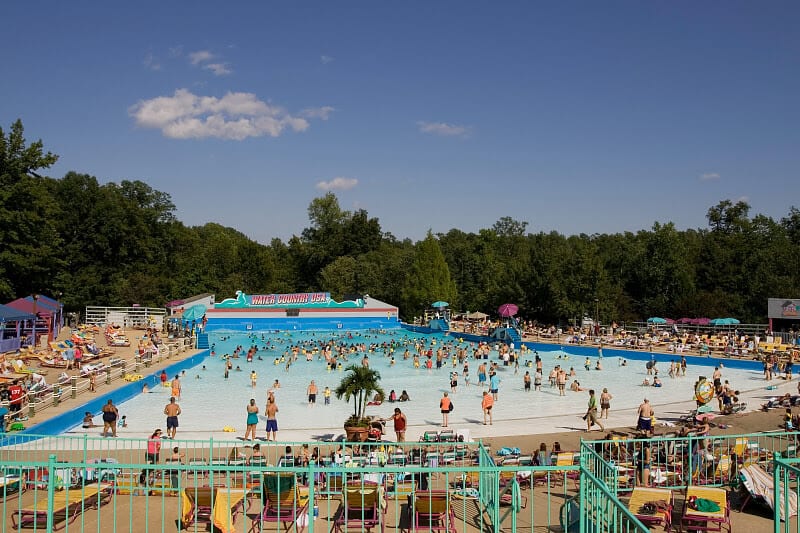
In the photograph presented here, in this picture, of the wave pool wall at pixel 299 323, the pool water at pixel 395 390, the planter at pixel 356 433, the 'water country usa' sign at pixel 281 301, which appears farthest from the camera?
the 'water country usa' sign at pixel 281 301

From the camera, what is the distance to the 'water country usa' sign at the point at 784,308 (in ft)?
123

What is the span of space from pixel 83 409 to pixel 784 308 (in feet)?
124

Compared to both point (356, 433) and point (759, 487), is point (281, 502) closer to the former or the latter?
point (759, 487)

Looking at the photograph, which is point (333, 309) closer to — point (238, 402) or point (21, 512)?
→ point (238, 402)

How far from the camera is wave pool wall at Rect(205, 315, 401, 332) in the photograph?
168ft

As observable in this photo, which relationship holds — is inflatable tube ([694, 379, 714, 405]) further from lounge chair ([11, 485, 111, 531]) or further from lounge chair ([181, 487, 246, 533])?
lounge chair ([11, 485, 111, 531])

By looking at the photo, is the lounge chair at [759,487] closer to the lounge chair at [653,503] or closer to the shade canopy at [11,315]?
the lounge chair at [653,503]

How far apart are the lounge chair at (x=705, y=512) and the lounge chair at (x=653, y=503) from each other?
0.25 metres

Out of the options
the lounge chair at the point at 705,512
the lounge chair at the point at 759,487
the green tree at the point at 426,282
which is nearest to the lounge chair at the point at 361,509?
the lounge chair at the point at 705,512

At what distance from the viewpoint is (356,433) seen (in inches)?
569

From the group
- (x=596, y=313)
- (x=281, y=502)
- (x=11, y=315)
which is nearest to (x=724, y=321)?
(x=596, y=313)

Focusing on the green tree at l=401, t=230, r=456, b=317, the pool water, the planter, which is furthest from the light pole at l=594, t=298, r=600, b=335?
the planter

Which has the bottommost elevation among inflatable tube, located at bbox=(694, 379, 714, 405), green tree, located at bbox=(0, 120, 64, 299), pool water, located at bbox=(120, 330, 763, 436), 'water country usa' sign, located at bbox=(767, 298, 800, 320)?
pool water, located at bbox=(120, 330, 763, 436)

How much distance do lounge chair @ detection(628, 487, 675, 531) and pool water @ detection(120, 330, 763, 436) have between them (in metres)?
8.11
